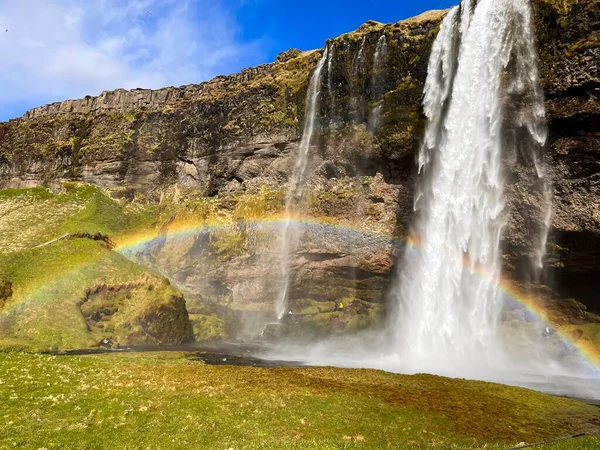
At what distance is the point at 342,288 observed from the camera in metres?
68.1

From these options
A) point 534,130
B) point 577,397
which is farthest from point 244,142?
point 577,397

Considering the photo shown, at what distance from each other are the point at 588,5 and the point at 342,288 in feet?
154

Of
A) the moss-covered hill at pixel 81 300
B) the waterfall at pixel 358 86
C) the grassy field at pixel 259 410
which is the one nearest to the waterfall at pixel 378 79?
the waterfall at pixel 358 86

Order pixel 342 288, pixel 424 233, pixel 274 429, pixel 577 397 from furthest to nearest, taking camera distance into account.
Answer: pixel 342 288
pixel 424 233
pixel 577 397
pixel 274 429

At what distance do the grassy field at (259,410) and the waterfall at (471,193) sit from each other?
74.4 feet

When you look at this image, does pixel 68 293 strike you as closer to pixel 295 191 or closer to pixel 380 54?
pixel 295 191

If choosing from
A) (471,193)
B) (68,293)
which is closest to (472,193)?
(471,193)

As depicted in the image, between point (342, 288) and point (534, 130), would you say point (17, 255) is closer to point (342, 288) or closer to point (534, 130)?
point (342, 288)

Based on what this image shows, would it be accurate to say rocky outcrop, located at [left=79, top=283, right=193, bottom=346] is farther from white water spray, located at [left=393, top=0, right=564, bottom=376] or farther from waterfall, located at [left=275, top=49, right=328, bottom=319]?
white water spray, located at [left=393, top=0, right=564, bottom=376]

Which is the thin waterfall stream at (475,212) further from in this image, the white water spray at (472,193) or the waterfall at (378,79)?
the waterfall at (378,79)

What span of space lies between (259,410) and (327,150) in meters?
56.1

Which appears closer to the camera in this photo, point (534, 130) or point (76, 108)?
point (534, 130)

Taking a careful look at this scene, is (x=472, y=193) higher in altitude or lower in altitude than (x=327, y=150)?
lower

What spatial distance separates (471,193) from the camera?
5138 cm
